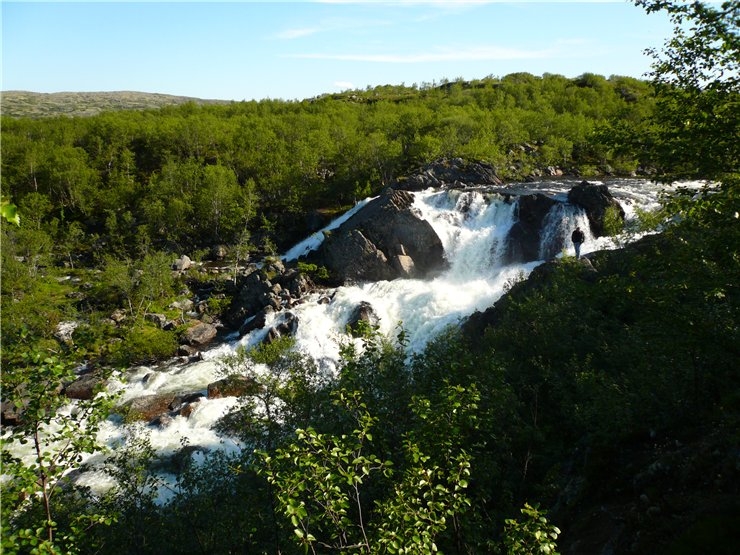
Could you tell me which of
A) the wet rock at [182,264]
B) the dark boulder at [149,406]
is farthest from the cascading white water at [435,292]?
the wet rock at [182,264]

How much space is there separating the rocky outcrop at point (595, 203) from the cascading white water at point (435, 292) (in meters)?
0.71

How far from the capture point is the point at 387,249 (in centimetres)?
4934

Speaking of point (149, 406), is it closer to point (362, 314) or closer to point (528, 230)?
point (362, 314)

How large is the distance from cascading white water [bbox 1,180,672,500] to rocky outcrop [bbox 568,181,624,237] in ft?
2.33

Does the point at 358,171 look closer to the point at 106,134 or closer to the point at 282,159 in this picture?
the point at 282,159

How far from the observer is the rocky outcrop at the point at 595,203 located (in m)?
42.8

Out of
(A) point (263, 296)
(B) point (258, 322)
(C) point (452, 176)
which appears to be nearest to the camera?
(B) point (258, 322)

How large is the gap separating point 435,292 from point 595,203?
53.9ft

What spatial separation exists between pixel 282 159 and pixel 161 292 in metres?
36.8

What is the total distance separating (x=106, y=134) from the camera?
93.3m

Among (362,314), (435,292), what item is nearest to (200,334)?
(362,314)

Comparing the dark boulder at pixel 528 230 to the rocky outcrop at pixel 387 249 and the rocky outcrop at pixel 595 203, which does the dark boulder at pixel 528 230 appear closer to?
the rocky outcrop at pixel 595 203

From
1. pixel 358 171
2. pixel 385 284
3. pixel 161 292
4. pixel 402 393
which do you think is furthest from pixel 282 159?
pixel 402 393

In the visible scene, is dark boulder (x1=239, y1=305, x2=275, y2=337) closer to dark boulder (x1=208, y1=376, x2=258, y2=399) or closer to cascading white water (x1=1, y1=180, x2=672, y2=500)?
cascading white water (x1=1, y1=180, x2=672, y2=500)
